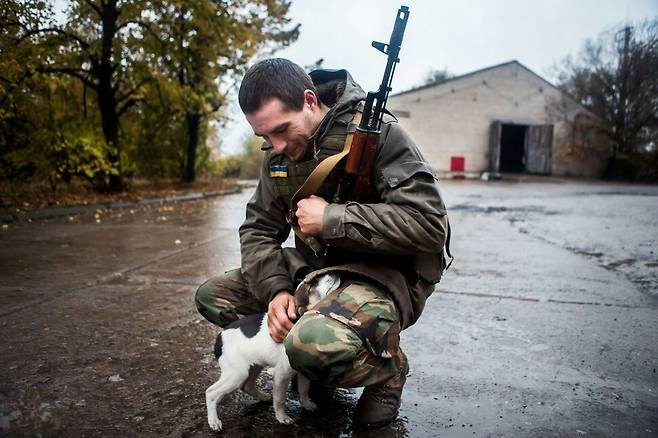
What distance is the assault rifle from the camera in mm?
1801

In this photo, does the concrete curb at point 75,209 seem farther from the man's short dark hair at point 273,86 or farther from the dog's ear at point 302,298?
the dog's ear at point 302,298

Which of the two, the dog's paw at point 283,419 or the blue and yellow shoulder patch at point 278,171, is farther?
the blue and yellow shoulder patch at point 278,171

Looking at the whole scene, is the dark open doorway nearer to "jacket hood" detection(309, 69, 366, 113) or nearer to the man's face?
"jacket hood" detection(309, 69, 366, 113)

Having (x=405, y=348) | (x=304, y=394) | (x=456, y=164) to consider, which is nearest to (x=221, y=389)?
(x=304, y=394)

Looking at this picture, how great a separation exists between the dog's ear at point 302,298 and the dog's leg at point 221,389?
0.30 m

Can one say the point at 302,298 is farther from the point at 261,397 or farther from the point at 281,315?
the point at 261,397

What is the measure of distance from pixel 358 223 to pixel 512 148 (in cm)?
2846

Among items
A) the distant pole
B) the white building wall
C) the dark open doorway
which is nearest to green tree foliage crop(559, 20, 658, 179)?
the distant pole

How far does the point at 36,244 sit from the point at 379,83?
4741 mm

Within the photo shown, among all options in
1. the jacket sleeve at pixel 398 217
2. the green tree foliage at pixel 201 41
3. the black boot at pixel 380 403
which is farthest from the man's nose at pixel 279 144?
the green tree foliage at pixel 201 41

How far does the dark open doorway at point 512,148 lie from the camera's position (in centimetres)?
2728

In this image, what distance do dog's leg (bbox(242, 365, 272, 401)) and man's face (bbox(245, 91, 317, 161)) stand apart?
87cm

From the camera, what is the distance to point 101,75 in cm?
970

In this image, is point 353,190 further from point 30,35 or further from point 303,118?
point 30,35
